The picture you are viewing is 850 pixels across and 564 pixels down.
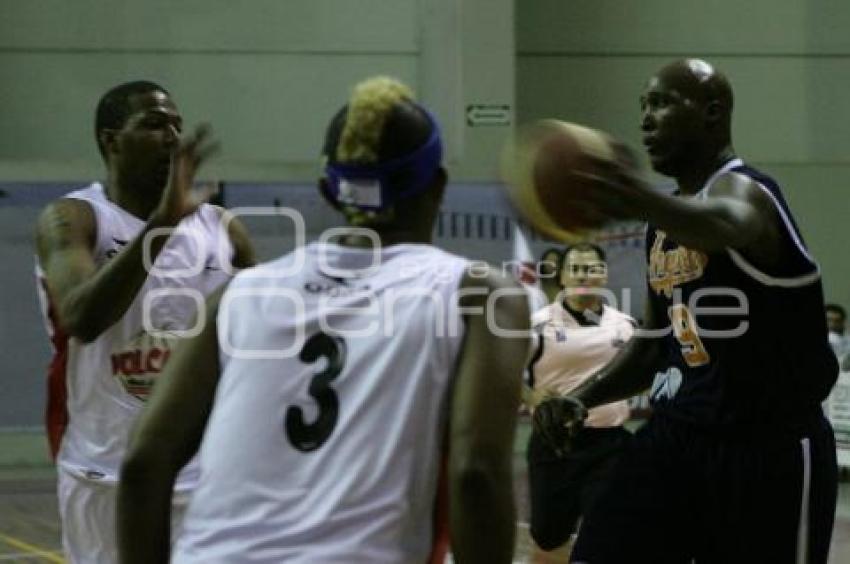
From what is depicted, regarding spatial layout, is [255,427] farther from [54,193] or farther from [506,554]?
[54,193]

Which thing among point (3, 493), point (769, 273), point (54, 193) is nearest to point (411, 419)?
point (769, 273)

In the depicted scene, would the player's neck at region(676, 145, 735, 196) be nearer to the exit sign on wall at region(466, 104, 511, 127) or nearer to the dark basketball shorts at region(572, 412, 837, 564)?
the dark basketball shorts at region(572, 412, 837, 564)

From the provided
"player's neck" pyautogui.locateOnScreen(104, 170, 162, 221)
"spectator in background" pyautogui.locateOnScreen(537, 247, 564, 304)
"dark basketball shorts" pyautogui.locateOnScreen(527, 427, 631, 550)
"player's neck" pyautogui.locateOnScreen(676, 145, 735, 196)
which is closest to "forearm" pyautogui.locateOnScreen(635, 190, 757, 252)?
"player's neck" pyautogui.locateOnScreen(676, 145, 735, 196)

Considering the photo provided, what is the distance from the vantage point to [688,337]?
4746 millimetres

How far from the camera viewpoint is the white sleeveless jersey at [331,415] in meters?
2.76

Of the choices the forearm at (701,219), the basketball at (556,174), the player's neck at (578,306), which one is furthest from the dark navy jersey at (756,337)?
the player's neck at (578,306)

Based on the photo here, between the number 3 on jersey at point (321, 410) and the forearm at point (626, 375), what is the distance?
2.39 m

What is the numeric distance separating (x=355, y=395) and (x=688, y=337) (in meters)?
2.14

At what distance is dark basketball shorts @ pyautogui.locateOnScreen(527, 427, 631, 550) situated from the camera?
823 cm

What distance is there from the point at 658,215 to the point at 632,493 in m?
1.12

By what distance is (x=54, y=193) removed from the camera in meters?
14.4

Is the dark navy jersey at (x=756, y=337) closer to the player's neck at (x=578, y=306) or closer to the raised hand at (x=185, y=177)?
the raised hand at (x=185, y=177)

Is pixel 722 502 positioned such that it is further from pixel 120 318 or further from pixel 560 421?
pixel 120 318

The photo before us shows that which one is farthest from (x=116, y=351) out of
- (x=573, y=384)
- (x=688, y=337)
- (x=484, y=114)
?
(x=484, y=114)
